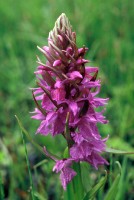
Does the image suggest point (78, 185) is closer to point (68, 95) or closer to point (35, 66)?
point (68, 95)

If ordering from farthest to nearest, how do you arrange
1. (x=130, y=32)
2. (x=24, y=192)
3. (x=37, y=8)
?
(x=37, y=8)
(x=130, y=32)
(x=24, y=192)

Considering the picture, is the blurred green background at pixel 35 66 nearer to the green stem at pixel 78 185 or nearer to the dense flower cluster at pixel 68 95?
the green stem at pixel 78 185

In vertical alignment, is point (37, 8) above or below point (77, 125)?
below

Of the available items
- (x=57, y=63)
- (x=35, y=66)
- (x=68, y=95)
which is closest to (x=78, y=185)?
(x=68, y=95)

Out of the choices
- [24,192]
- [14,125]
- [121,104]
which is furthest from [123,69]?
[24,192]

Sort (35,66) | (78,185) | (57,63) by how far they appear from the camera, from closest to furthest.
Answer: (57,63) → (78,185) → (35,66)

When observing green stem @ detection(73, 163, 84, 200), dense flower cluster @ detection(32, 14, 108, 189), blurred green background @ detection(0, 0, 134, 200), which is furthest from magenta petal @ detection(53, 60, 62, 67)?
blurred green background @ detection(0, 0, 134, 200)

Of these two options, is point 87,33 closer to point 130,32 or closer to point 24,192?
point 130,32
